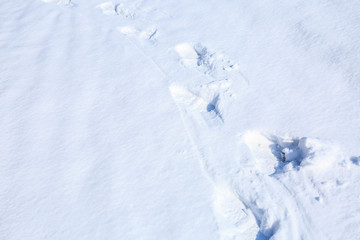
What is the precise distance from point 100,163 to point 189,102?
56 cm

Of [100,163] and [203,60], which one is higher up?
[203,60]

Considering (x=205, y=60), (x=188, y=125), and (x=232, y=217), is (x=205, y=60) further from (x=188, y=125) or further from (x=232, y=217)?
(x=232, y=217)

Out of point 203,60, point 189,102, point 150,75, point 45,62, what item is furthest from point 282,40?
point 45,62

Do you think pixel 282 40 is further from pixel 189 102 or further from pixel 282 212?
pixel 282 212

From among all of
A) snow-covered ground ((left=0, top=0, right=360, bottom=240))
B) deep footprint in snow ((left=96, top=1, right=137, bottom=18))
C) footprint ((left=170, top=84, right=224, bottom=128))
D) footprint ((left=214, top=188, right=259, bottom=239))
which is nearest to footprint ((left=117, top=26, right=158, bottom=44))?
snow-covered ground ((left=0, top=0, right=360, bottom=240))

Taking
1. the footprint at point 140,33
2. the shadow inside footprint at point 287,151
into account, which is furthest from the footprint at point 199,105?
the footprint at point 140,33

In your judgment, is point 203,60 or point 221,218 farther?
point 203,60

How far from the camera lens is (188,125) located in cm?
151

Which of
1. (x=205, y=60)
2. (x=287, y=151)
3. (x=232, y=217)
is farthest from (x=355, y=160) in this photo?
(x=205, y=60)

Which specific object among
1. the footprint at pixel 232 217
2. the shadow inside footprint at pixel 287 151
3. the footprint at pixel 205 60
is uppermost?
→ the footprint at pixel 205 60

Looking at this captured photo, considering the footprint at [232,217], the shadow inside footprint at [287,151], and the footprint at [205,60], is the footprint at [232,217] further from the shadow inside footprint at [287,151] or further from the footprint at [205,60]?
the footprint at [205,60]

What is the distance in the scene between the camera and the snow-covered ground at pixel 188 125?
1.19 metres

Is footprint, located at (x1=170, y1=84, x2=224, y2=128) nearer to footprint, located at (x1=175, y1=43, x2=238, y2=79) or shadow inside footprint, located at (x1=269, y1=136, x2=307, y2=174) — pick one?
footprint, located at (x1=175, y1=43, x2=238, y2=79)

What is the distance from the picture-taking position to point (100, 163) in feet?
4.63
